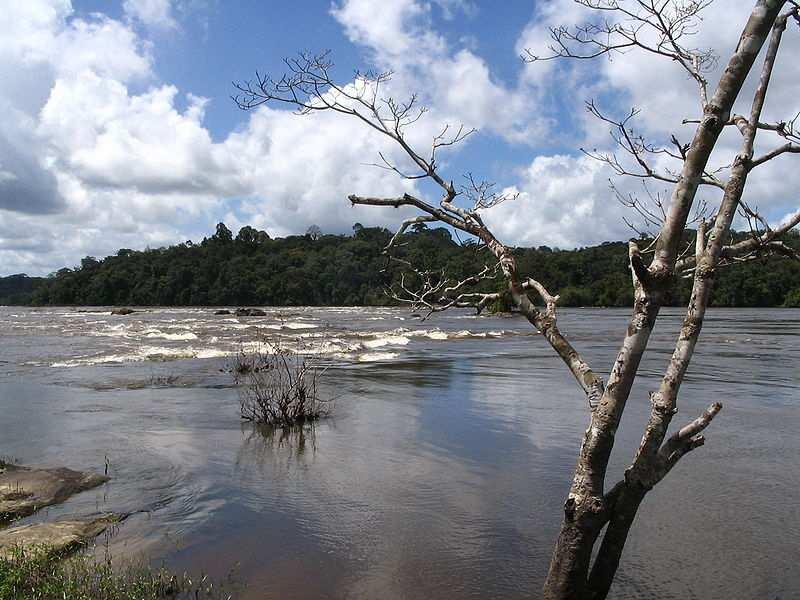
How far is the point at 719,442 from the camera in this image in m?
11.2

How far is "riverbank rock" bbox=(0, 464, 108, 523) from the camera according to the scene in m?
7.36

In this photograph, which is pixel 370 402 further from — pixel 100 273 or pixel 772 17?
pixel 100 273

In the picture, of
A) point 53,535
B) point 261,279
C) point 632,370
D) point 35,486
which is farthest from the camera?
point 261,279

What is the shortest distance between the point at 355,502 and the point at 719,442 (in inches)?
269

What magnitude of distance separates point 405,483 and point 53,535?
13.6ft

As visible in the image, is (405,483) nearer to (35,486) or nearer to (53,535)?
(53,535)

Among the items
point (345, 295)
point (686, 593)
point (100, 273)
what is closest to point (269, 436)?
point (686, 593)

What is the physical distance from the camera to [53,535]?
632 centimetres

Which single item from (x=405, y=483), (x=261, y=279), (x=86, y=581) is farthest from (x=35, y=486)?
(x=261, y=279)

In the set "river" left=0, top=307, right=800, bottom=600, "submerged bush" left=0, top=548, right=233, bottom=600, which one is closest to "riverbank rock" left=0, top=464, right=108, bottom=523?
"river" left=0, top=307, right=800, bottom=600

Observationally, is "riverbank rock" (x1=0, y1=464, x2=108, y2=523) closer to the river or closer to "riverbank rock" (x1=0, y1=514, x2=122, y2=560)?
the river

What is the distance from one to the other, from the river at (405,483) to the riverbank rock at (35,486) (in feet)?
0.74

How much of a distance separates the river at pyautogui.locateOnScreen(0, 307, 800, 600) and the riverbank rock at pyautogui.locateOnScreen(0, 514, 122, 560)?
0.24 meters

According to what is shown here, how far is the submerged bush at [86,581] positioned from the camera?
5.04 metres
